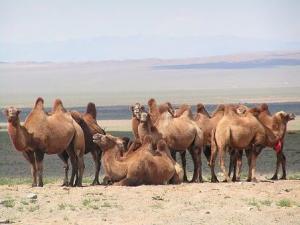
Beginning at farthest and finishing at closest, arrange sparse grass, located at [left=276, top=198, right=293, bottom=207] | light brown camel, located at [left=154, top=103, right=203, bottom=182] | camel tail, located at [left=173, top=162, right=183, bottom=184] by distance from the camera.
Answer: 1. light brown camel, located at [left=154, top=103, right=203, bottom=182]
2. camel tail, located at [left=173, top=162, right=183, bottom=184]
3. sparse grass, located at [left=276, top=198, right=293, bottom=207]

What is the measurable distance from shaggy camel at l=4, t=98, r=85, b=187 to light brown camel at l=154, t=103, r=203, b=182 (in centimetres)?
151

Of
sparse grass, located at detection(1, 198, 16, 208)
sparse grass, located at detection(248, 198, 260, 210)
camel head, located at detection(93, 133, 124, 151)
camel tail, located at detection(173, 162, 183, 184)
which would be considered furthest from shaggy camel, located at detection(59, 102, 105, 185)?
sparse grass, located at detection(248, 198, 260, 210)

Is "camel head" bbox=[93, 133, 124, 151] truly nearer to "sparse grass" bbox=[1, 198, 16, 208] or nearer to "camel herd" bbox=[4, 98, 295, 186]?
"camel herd" bbox=[4, 98, 295, 186]

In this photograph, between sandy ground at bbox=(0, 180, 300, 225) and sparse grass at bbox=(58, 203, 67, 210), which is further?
sparse grass at bbox=(58, 203, 67, 210)

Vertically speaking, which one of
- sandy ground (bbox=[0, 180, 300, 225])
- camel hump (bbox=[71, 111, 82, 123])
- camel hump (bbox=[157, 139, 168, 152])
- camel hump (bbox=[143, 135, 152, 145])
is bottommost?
sandy ground (bbox=[0, 180, 300, 225])

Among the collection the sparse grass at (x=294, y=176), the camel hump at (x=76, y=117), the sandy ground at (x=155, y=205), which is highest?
the camel hump at (x=76, y=117)

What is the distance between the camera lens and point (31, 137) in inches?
569

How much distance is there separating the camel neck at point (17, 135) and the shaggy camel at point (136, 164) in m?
1.07

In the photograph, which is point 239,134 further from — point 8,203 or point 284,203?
point 8,203

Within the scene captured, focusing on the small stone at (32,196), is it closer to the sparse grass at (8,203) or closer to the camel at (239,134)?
the sparse grass at (8,203)

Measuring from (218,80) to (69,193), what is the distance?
10701cm

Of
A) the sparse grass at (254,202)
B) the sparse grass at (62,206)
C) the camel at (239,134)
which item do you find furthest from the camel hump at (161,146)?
the sparse grass at (62,206)

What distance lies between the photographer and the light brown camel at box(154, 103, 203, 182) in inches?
623

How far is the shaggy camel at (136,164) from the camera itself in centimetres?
1411
